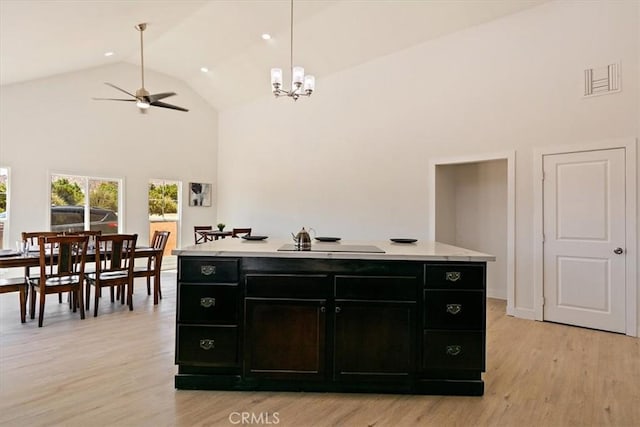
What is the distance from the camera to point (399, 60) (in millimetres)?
5824

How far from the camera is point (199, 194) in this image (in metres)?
8.56

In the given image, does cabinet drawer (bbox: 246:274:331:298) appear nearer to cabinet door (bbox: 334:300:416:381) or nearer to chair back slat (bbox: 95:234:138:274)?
cabinet door (bbox: 334:300:416:381)

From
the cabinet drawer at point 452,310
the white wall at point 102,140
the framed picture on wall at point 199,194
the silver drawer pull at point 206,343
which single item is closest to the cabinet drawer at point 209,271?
the silver drawer pull at point 206,343

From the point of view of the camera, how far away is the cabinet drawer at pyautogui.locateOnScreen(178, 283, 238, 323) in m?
2.54

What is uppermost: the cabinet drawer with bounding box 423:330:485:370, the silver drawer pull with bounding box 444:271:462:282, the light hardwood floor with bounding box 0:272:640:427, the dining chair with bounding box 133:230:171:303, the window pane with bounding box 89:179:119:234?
the window pane with bounding box 89:179:119:234

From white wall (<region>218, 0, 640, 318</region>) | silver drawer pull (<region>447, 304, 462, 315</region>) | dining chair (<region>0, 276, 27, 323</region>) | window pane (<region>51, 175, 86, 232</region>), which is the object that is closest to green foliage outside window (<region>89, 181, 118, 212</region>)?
window pane (<region>51, 175, 86, 232</region>)

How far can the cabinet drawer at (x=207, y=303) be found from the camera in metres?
2.54

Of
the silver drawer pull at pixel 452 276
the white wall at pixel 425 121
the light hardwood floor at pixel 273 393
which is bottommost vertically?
the light hardwood floor at pixel 273 393

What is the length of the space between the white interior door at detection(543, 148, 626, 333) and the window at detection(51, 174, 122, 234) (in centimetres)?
711

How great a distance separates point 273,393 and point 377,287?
97 cm

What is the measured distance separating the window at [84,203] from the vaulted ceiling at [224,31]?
5.84 feet

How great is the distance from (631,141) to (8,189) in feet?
27.2

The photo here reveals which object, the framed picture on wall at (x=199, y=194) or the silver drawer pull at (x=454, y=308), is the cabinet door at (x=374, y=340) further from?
the framed picture on wall at (x=199, y=194)

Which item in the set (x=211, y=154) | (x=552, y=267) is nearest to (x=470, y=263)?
(x=552, y=267)
